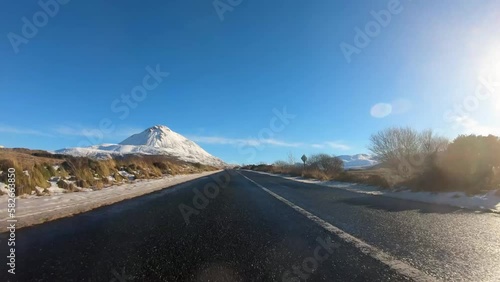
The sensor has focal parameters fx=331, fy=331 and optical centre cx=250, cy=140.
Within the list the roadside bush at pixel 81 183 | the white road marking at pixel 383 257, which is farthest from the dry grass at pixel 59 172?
the white road marking at pixel 383 257

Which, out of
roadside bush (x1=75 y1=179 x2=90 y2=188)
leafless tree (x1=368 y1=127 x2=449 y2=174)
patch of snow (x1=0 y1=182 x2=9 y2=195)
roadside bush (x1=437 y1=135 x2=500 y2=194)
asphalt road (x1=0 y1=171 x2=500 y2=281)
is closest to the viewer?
asphalt road (x1=0 y1=171 x2=500 y2=281)

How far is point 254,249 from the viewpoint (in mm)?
4930

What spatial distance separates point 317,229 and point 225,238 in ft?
6.61

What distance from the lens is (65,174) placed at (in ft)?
54.4

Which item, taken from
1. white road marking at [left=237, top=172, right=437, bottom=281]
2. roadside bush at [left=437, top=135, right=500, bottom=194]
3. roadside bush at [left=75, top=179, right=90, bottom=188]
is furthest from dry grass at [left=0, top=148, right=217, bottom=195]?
roadside bush at [left=437, top=135, right=500, bottom=194]

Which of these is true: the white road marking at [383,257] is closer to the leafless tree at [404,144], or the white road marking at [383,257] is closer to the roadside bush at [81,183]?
the roadside bush at [81,183]

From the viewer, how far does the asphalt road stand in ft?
12.1

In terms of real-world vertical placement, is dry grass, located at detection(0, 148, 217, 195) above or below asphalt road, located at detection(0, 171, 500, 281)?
above

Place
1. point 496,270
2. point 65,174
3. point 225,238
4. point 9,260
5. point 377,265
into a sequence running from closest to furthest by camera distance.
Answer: point 496,270 → point 377,265 → point 9,260 → point 225,238 → point 65,174

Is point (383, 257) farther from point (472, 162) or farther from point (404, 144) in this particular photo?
point (404, 144)

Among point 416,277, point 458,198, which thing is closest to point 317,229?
point 416,277

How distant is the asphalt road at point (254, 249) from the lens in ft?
12.1

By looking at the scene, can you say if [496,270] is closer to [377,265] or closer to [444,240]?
[377,265]

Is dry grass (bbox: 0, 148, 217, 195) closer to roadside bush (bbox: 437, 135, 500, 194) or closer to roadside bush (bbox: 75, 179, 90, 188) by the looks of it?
roadside bush (bbox: 75, 179, 90, 188)
